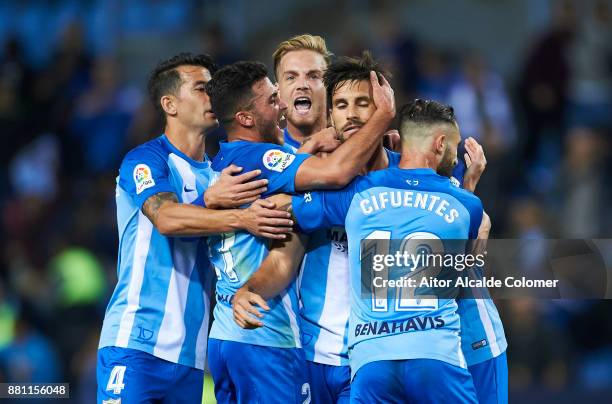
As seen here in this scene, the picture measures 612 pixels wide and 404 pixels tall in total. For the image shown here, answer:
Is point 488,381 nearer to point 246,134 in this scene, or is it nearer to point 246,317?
point 246,317

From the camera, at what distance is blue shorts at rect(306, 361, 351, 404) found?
20.2ft

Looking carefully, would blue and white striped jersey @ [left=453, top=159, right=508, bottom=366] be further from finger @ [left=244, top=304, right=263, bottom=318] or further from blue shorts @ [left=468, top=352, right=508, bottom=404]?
finger @ [left=244, top=304, right=263, bottom=318]

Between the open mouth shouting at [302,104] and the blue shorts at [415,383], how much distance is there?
6.47 ft

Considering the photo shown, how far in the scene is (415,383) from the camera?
533 centimetres

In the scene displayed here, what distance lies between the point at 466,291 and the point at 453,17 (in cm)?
943

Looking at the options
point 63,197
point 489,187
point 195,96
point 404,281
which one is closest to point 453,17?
point 489,187

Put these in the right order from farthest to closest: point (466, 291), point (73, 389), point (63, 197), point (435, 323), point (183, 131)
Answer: point (63, 197), point (73, 389), point (183, 131), point (466, 291), point (435, 323)

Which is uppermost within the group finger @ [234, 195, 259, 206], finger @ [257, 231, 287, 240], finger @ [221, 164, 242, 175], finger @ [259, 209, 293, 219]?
finger @ [221, 164, 242, 175]

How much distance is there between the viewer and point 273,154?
596cm

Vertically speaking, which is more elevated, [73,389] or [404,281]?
[404,281]

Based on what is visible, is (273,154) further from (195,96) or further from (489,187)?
(489,187)

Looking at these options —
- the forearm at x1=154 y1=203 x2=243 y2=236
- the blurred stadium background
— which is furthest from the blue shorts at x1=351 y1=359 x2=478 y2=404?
the blurred stadium background

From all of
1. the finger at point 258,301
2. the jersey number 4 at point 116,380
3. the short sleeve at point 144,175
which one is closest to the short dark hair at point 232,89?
the short sleeve at point 144,175

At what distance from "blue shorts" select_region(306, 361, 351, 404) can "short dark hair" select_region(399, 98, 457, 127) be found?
4.81 ft
